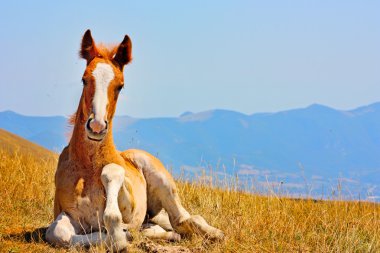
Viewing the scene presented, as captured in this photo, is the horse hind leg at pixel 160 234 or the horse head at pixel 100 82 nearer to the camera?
the horse head at pixel 100 82

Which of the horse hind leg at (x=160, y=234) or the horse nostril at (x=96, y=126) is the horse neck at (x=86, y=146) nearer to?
the horse nostril at (x=96, y=126)

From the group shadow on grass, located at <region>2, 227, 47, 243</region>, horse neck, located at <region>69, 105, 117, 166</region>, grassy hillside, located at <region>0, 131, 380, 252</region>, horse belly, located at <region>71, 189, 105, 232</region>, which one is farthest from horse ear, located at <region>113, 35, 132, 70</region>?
shadow on grass, located at <region>2, 227, 47, 243</region>

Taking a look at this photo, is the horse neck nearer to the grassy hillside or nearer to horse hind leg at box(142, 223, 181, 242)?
the grassy hillside

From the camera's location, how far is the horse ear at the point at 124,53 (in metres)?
7.07

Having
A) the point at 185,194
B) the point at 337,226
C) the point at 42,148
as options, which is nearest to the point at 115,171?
the point at 337,226

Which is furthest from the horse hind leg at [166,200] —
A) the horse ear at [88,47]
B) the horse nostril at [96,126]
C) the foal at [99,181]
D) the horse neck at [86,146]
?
the horse nostril at [96,126]

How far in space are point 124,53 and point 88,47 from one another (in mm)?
409

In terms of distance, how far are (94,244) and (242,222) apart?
8.70 ft

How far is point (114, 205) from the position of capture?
21.0ft

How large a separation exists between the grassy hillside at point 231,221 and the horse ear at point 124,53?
76.8 inches

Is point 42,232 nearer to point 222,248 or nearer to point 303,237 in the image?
point 222,248

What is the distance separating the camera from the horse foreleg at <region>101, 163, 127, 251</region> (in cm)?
632

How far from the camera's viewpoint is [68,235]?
6602mm

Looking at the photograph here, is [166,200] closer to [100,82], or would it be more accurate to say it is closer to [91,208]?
[91,208]
